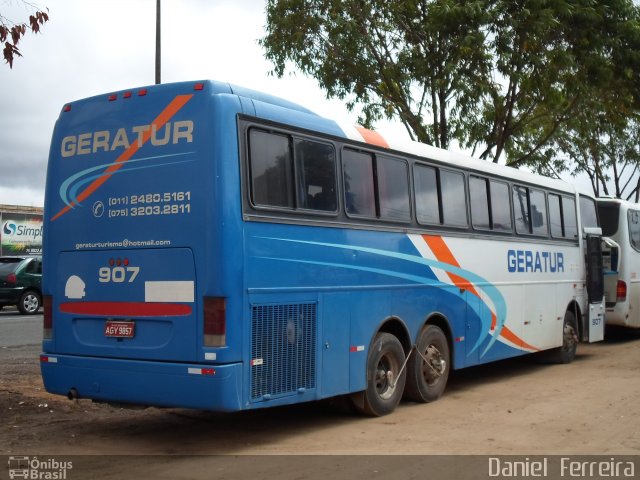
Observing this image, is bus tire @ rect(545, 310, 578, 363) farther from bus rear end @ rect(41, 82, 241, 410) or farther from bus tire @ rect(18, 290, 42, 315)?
bus tire @ rect(18, 290, 42, 315)

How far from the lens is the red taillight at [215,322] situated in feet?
23.5

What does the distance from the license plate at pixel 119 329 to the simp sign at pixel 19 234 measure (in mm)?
40733

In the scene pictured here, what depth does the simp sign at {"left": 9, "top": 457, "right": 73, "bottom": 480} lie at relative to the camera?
257 inches

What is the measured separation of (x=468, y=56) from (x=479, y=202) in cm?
530

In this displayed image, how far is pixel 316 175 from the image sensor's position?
841 cm

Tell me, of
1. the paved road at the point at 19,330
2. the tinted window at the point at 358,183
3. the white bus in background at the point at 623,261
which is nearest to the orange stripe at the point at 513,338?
the tinted window at the point at 358,183

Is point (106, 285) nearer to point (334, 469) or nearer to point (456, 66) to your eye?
point (334, 469)

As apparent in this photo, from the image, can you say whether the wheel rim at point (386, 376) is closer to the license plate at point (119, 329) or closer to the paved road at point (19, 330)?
the license plate at point (119, 329)

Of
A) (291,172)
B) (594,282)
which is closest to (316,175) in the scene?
(291,172)

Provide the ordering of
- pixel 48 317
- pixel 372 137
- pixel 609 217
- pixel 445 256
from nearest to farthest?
pixel 48 317 → pixel 372 137 → pixel 445 256 → pixel 609 217

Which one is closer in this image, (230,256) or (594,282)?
(230,256)

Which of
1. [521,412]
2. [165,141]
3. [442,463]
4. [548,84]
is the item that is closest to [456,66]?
[548,84]

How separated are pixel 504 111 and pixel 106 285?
1211 centimetres

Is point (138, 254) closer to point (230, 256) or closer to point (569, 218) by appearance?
point (230, 256)
